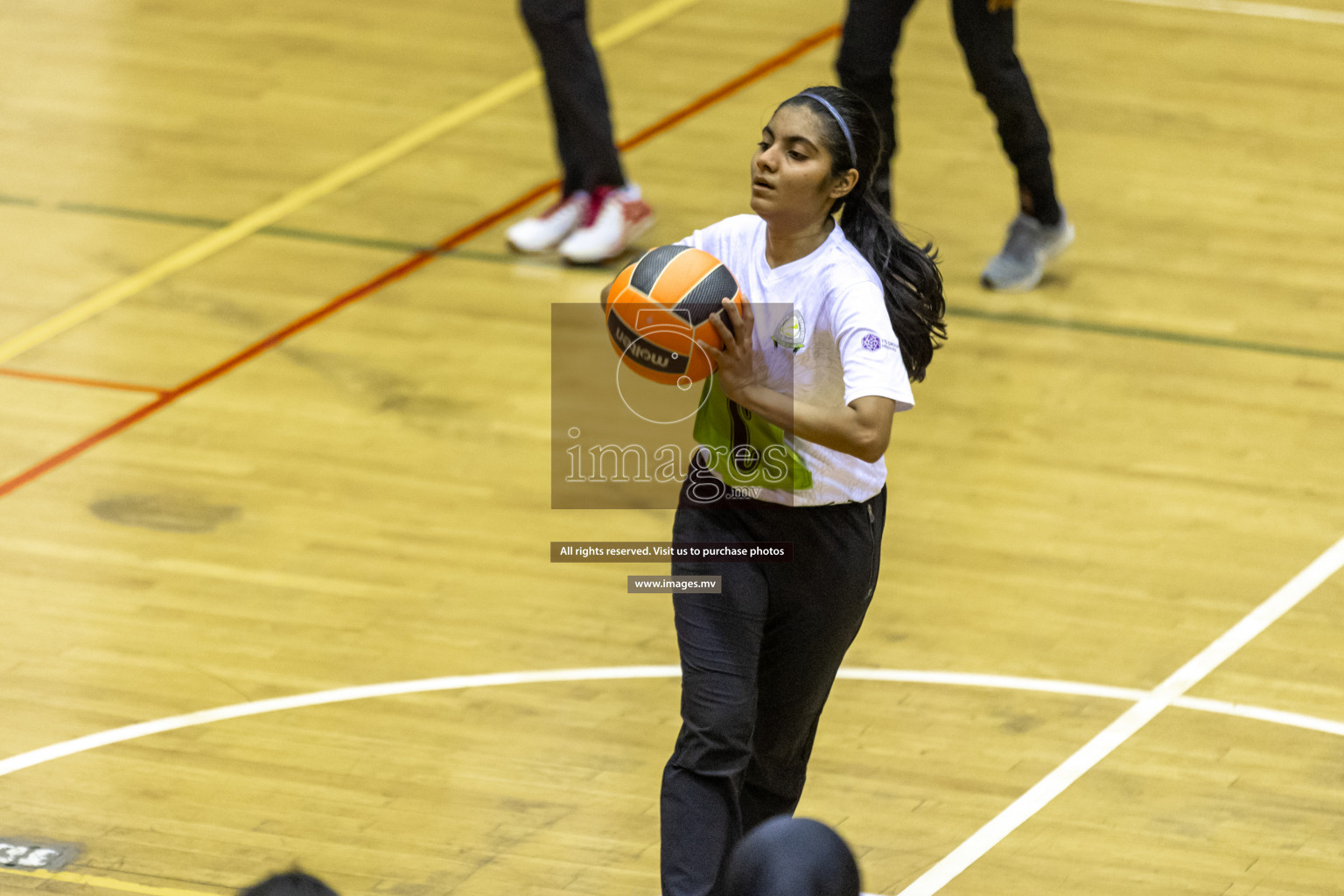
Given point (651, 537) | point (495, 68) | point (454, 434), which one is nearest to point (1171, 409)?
point (651, 537)

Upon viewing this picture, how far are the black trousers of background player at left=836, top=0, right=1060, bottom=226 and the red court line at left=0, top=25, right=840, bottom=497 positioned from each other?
5.46 ft

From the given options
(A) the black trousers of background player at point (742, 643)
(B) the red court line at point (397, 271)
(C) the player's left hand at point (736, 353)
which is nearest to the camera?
(C) the player's left hand at point (736, 353)

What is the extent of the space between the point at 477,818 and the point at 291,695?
0.72 m

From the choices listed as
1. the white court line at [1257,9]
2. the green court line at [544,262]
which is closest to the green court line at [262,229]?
the green court line at [544,262]

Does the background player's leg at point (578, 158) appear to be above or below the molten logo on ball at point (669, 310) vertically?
below

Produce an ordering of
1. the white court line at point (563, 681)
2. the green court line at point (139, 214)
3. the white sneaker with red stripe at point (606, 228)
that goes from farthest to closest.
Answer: the green court line at point (139, 214), the white sneaker with red stripe at point (606, 228), the white court line at point (563, 681)

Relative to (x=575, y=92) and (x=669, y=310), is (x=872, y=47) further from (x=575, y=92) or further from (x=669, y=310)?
(x=669, y=310)

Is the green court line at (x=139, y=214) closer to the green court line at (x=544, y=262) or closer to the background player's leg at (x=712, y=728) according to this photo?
the green court line at (x=544, y=262)

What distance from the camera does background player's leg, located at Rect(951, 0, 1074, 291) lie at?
246 inches

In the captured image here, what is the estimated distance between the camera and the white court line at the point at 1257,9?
30.5ft

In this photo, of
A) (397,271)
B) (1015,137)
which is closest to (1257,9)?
(1015,137)

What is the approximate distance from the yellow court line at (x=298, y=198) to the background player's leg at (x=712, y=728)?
3.71 metres

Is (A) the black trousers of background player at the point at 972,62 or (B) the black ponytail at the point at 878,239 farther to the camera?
(A) the black trousers of background player at the point at 972,62

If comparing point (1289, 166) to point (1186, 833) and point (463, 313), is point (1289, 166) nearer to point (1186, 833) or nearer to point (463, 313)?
point (463, 313)
